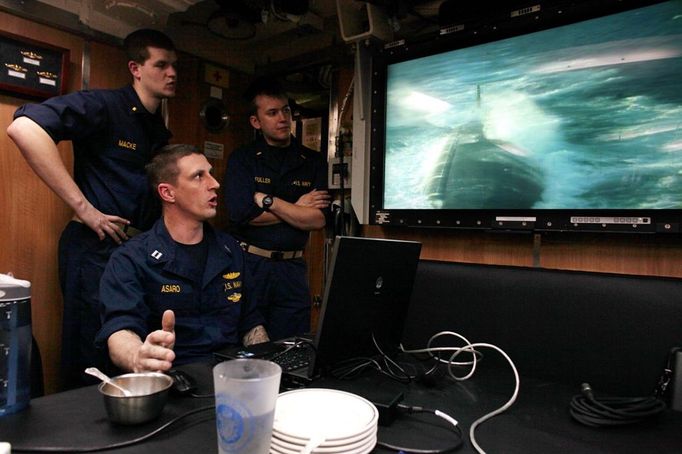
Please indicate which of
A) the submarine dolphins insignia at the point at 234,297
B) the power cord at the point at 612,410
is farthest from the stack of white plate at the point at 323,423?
the submarine dolphins insignia at the point at 234,297

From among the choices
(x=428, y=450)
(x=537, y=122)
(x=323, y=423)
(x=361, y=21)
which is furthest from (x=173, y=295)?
(x=361, y=21)

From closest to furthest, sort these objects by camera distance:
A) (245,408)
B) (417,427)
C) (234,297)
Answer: (245,408), (417,427), (234,297)

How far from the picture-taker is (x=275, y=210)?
7.14 feet

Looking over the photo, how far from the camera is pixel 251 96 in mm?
2457

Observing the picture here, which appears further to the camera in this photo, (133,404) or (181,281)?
(181,281)

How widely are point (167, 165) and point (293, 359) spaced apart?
40.9 inches

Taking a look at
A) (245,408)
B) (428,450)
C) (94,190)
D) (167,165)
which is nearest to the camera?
(245,408)

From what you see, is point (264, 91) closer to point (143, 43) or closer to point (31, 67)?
point (143, 43)

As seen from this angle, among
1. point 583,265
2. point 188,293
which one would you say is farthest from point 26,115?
point 583,265

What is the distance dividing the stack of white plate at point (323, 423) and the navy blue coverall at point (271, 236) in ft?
4.48

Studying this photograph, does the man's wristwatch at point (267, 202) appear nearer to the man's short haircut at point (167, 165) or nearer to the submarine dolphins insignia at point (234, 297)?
the man's short haircut at point (167, 165)

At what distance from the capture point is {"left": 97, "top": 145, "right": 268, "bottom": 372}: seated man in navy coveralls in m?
1.34

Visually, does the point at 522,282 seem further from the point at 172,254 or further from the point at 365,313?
the point at 172,254

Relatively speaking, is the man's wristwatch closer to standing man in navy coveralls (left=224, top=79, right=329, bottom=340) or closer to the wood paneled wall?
standing man in navy coveralls (left=224, top=79, right=329, bottom=340)
